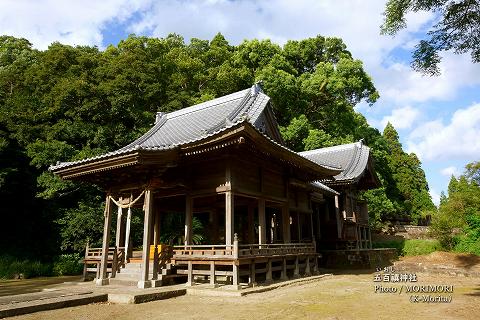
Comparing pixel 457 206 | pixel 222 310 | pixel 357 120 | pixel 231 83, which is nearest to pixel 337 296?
pixel 222 310

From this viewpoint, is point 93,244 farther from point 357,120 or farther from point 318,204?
point 357,120

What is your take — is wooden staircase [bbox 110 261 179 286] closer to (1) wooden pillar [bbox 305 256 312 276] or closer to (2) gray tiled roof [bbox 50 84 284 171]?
(2) gray tiled roof [bbox 50 84 284 171]

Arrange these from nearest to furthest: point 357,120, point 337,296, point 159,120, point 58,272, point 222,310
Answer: point 222,310
point 337,296
point 159,120
point 58,272
point 357,120

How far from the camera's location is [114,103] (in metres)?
25.9

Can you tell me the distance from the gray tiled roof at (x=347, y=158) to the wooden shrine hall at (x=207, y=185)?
5570 millimetres

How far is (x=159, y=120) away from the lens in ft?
63.1

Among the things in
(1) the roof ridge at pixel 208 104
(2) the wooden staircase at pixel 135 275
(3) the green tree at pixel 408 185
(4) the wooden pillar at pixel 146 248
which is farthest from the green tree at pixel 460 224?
(4) the wooden pillar at pixel 146 248

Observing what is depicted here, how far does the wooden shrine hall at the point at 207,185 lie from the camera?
445 inches

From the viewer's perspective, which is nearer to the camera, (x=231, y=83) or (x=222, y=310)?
(x=222, y=310)

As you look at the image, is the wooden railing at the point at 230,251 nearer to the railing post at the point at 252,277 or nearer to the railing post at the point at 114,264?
the railing post at the point at 252,277

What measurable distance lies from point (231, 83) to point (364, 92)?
49.3 ft

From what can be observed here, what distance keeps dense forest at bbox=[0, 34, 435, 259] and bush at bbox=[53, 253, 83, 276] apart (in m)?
0.58

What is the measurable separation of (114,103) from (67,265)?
11639 millimetres

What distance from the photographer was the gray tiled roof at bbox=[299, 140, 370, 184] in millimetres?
23581
